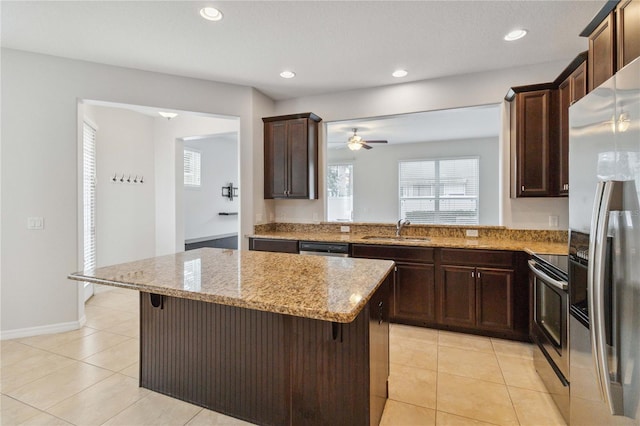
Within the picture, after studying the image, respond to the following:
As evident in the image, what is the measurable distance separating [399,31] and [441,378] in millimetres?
2875

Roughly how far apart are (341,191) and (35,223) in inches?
237

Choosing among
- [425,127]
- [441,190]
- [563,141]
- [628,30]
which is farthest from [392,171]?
[628,30]

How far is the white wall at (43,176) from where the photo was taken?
2.97 metres

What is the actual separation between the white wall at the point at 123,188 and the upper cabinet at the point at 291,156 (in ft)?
7.27

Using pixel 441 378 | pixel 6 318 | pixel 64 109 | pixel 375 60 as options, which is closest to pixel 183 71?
pixel 64 109

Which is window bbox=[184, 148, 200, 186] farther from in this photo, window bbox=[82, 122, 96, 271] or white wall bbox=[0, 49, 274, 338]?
white wall bbox=[0, 49, 274, 338]

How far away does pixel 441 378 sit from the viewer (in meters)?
2.29

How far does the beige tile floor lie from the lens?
6.14 feet

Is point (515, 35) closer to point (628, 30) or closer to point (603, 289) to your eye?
point (628, 30)

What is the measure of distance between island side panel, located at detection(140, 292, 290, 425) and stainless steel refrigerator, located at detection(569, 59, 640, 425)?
4.75 ft

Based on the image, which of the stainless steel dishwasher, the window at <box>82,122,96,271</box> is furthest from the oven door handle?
the window at <box>82,122,96,271</box>

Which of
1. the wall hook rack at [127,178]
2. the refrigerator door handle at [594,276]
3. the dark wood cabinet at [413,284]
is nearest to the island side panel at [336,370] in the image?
the refrigerator door handle at [594,276]

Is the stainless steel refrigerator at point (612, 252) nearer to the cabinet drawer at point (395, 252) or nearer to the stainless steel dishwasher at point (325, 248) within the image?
the cabinet drawer at point (395, 252)

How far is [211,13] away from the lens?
2.37 metres
